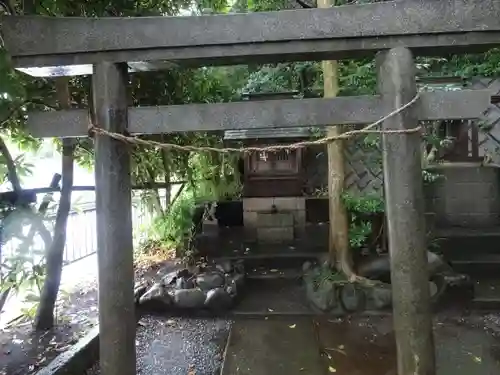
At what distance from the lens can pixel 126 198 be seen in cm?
267

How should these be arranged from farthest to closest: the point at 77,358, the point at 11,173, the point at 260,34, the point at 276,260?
the point at 276,260
the point at 11,173
the point at 77,358
the point at 260,34

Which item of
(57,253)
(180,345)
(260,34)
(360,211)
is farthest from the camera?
(360,211)

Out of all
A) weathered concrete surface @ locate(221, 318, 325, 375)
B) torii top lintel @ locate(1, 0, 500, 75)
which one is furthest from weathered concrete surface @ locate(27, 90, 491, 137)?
weathered concrete surface @ locate(221, 318, 325, 375)

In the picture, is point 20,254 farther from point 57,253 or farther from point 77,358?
point 77,358

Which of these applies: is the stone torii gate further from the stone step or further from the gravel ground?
the stone step

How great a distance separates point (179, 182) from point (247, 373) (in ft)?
20.1

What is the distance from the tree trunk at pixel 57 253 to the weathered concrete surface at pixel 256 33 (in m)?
2.04

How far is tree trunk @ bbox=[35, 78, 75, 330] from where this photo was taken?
4.57m

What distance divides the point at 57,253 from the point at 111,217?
242cm

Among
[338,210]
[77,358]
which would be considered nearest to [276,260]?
[338,210]

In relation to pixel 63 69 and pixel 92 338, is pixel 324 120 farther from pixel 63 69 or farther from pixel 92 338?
pixel 92 338

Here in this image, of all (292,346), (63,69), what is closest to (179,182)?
(292,346)

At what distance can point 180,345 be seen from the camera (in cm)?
504

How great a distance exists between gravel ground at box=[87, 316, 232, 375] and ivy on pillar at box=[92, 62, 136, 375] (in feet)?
6.08
